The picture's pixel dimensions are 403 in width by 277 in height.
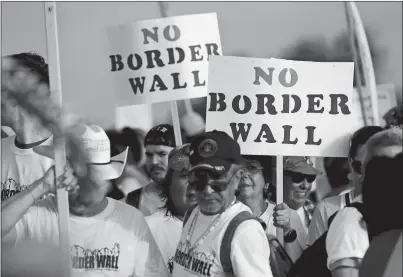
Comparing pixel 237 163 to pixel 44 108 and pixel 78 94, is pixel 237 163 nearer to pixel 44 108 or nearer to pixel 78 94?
pixel 44 108

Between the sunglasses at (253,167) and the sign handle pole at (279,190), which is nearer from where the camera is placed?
the sign handle pole at (279,190)

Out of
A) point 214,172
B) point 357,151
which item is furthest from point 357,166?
point 214,172

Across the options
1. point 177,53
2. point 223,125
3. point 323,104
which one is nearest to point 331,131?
point 323,104

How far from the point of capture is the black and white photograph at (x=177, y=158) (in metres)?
3.53

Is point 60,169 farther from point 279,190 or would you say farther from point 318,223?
point 318,223

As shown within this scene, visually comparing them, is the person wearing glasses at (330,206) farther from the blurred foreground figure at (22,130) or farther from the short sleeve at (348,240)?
the blurred foreground figure at (22,130)

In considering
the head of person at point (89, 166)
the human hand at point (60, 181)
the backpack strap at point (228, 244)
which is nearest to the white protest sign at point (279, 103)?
the head of person at point (89, 166)

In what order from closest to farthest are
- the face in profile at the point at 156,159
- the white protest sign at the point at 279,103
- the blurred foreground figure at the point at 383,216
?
the blurred foreground figure at the point at 383,216, the white protest sign at the point at 279,103, the face in profile at the point at 156,159

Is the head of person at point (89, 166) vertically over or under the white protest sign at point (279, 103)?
under

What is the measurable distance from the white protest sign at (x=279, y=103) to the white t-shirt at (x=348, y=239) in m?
1.45

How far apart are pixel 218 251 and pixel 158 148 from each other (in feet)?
6.56

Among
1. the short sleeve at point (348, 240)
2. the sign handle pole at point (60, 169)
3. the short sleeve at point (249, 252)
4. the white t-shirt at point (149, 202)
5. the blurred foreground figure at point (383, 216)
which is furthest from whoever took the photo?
the white t-shirt at point (149, 202)

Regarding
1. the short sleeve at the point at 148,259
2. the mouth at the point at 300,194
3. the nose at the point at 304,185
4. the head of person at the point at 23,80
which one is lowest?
the short sleeve at the point at 148,259

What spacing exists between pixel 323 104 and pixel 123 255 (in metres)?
1.33
